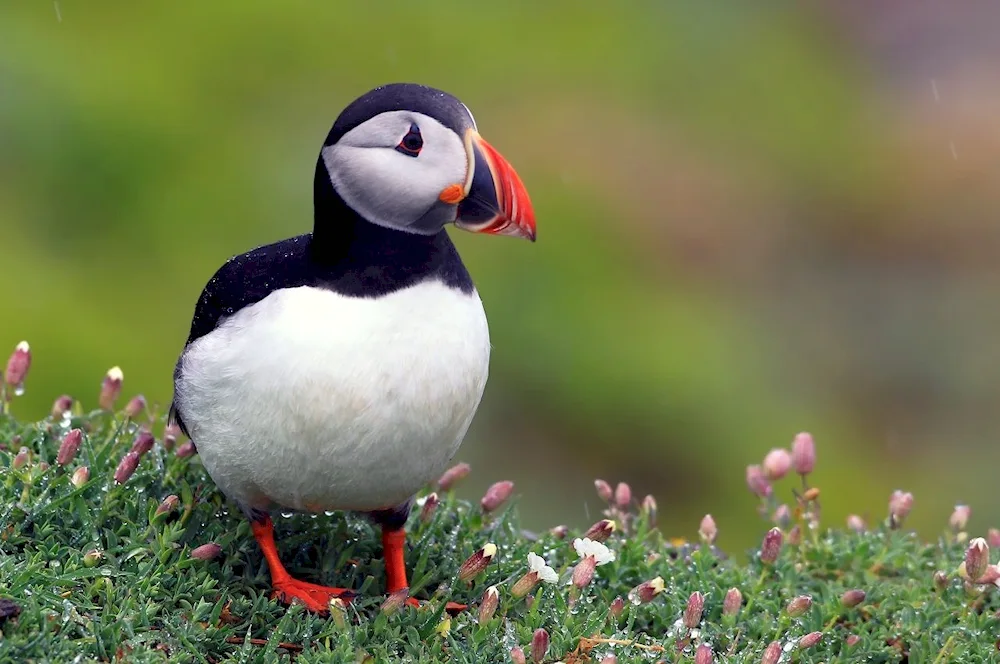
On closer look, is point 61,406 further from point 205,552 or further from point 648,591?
point 648,591

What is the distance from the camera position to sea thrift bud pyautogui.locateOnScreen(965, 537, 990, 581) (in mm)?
4176

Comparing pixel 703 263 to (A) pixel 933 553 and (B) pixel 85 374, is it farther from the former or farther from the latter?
(A) pixel 933 553

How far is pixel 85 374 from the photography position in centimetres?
803

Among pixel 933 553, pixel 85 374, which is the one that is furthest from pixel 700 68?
pixel 933 553

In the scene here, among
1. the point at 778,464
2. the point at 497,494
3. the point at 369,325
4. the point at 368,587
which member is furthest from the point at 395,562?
the point at 778,464

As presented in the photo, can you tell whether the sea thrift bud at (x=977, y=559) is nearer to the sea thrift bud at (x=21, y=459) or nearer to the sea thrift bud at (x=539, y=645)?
the sea thrift bud at (x=539, y=645)

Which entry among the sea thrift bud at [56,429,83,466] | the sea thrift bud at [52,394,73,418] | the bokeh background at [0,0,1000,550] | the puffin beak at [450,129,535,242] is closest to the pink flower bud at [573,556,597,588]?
the puffin beak at [450,129,535,242]

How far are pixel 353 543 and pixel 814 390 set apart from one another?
5831 millimetres

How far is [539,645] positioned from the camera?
3678 millimetres

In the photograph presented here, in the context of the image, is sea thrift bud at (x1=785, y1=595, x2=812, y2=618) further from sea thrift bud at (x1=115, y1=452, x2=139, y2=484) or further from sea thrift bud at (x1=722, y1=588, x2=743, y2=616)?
sea thrift bud at (x1=115, y1=452, x2=139, y2=484)

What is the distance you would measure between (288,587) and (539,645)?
0.83 metres

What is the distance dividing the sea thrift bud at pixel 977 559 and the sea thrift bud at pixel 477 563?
4.86 ft

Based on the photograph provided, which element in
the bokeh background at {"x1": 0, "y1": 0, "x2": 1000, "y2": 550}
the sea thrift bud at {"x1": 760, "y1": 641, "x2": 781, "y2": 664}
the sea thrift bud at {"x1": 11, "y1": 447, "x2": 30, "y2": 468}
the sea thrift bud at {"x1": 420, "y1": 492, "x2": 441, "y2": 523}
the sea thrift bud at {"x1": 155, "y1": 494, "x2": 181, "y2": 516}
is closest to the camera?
the sea thrift bud at {"x1": 760, "y1": 641, "x2": 781, "y2": 664}

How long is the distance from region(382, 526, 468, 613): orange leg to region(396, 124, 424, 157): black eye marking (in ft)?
4.06
